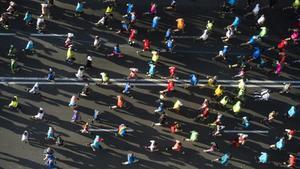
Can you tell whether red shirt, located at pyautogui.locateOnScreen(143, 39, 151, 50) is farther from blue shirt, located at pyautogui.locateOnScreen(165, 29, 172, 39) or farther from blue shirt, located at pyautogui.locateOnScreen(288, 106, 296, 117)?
blue shirt, located at pyautogui.locateOnScreen(288, 106, 296, 117)

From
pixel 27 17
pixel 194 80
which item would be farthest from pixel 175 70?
pixel 27 17

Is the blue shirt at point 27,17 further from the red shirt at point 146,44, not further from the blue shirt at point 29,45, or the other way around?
the red shirt at point 146,44

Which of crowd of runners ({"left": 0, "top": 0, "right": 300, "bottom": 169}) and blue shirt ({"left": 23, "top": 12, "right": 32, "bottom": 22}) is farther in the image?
blue shirt ({"left": 23, "top": 12, "right": 32, "bottom": 22})

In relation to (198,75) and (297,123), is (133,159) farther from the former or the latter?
(297,123)

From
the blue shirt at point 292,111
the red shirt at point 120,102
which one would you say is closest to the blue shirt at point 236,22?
the blue shirt at point 292,111

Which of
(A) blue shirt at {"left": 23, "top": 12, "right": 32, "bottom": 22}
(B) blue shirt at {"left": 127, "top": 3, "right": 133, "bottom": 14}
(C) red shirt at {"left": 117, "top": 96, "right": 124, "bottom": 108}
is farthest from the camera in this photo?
(B) blue shirt at {"left": 127, "top": 3, "right": 133, "bottom": 14}

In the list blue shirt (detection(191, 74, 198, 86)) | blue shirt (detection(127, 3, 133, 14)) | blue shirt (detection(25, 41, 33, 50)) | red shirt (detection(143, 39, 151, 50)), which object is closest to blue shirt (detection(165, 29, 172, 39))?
red shirt (detection(143, 39, 151, 50))

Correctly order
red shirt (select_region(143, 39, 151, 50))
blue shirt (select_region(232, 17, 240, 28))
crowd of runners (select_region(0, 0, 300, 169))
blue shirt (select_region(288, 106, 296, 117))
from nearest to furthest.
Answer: crowd of runners (select_region(0, 0, 300, 169)) → blue shirt (select_region(288, 106, 296, 117)) → red shirt (select_region(143, 39, 151, 50)) → blue shirt (select_region(232, 17, 240, 28))

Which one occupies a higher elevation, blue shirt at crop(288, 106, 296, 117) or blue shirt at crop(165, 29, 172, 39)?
blue shirt at crop(165, 29, 172, 39)
